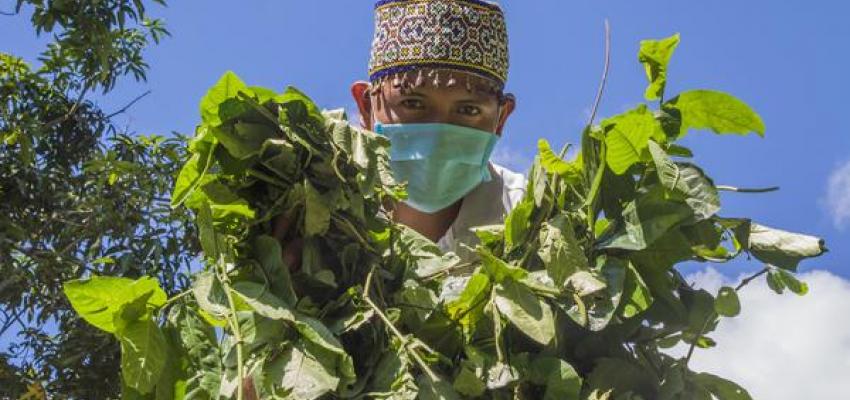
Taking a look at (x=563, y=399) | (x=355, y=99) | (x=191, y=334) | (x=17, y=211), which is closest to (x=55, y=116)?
(x=17, y=211)

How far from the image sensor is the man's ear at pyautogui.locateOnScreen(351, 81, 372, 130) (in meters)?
2.05

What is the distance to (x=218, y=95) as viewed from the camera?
121cm

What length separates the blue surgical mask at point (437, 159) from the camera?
1830 mm

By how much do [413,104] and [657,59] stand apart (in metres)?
0.64

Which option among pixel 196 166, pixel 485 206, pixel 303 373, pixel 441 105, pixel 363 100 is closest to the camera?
pixel 303 373

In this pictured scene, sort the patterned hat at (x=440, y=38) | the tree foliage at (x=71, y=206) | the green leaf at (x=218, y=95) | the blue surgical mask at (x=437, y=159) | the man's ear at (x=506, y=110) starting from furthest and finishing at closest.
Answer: the tree foliage at (x=71, y=206) < the man's ear at (x=506, y=110) < the patterned hat at (x=440, y=38) < the blue surgical mask at (x=437, y=159) < the green leaf at (x=218, y=95)

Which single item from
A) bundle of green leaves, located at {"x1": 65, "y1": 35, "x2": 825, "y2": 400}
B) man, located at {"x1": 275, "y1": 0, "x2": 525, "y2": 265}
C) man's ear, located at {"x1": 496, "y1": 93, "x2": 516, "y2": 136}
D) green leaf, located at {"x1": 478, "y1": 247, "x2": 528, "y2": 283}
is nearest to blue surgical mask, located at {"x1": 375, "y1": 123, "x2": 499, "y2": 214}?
man, located at {"x1": 275, "y1": 0, "x2": 525, "y2": 265}

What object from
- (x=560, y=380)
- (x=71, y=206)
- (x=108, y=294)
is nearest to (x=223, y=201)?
(x=108, y=294)

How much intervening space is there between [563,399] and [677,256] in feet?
0.67

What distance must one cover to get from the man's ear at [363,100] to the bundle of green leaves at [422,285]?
2.52 ft

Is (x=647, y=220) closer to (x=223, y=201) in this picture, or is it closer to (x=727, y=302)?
(x=727, y=302)

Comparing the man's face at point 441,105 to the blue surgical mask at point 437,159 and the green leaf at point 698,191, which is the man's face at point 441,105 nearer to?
the blue surgical mask at point 437,159

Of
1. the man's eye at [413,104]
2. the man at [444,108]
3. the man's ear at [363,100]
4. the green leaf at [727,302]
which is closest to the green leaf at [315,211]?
the green leaf at [727,302]

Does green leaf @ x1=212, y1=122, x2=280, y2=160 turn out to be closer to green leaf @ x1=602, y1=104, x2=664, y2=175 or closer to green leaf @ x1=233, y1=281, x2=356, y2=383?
green leaf @ x1=233, y1=281, x2=356, y2=383
